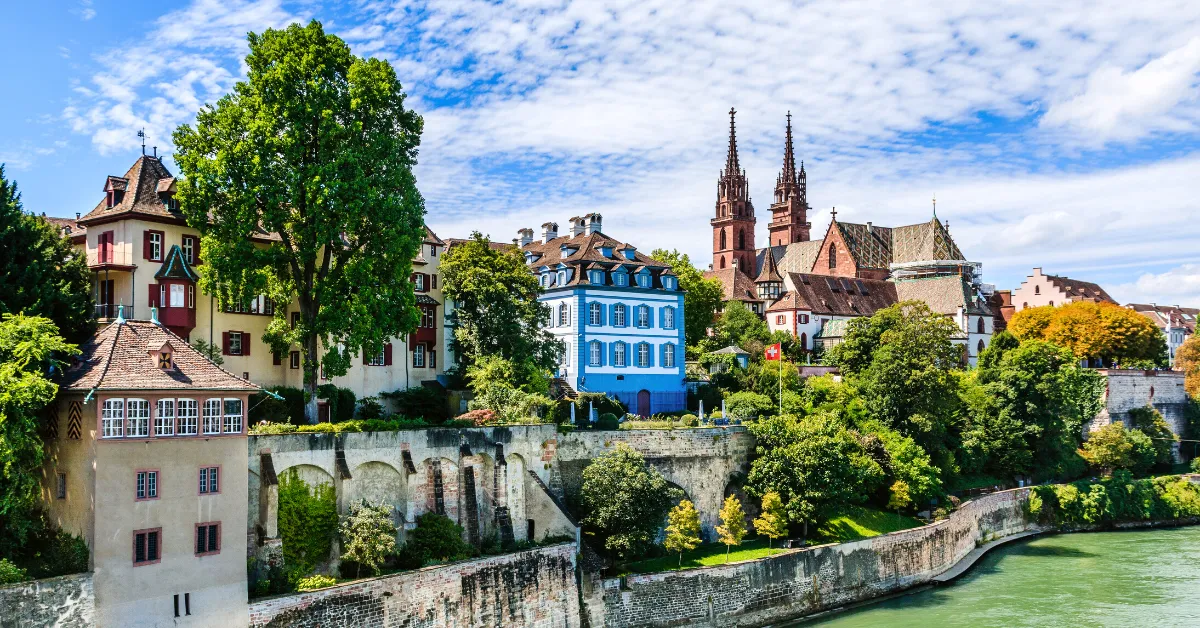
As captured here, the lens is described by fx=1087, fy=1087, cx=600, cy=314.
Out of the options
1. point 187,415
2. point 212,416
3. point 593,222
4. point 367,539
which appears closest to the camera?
point 187,415

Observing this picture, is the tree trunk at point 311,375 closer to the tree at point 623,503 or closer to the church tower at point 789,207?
the tree at point 623,503

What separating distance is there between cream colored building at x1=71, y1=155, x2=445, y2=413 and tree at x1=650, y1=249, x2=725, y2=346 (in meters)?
34.3

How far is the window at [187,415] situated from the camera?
27109mm

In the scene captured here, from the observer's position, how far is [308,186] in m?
33.9

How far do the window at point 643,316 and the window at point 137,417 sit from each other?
31.4 metres

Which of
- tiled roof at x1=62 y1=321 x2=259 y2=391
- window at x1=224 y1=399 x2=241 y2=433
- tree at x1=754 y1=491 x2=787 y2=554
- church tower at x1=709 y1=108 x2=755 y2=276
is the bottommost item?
tree at x1=754 y1=491 x2=787 y2=554

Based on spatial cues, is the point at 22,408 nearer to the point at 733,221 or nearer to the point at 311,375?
the point at 311,375

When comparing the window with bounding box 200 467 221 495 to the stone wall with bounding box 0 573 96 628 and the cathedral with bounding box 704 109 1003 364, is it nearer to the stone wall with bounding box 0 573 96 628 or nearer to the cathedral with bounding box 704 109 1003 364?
the stone wall with bounding box 0 573 96 628

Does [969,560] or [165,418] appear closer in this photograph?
[165,418]

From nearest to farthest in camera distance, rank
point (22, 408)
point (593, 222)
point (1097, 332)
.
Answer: point (22, 408) < point (593, 222) < point (1097, 332)

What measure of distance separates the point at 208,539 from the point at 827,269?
250ft

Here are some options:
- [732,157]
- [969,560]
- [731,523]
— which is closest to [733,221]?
[732,157]

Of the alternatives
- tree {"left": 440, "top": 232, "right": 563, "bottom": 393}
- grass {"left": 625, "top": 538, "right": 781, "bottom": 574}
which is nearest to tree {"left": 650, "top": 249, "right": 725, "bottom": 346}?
tree {"left": 440, "top": 232, "right": 563, "bottom": 393}

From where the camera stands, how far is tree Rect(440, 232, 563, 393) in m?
46.0
